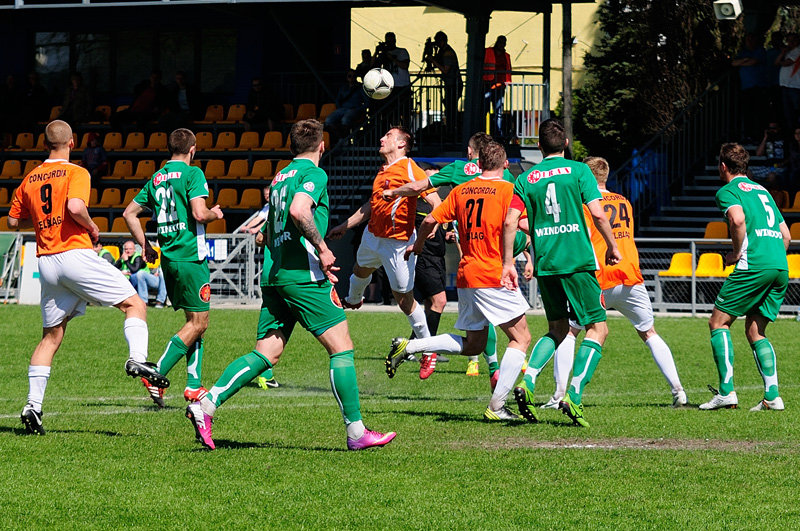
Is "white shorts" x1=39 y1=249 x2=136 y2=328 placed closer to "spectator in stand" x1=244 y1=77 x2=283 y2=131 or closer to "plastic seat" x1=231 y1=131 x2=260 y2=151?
"plastic seat" x1=231 y1=131 x2=260 y2=151

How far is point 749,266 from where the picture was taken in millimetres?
9695

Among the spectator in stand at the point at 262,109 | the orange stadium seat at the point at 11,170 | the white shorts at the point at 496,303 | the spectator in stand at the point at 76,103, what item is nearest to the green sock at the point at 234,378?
the white shorts at the point at 496,303

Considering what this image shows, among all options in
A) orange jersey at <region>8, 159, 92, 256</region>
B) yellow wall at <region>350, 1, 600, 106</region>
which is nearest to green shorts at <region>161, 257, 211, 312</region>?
orange jersey at <region>8, 159, 92, 256</region>

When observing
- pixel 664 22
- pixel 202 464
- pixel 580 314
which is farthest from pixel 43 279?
pixel 664 22

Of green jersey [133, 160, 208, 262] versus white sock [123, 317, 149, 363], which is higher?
green jersey [133, 160, 208, 262]

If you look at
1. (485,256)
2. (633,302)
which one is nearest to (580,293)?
(485,256)

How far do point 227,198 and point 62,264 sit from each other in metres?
18.5

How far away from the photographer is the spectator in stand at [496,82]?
25.7 metres

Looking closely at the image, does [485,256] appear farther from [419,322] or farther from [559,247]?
[419,322]

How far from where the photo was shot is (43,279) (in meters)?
8.46

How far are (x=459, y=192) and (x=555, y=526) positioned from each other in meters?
4.03

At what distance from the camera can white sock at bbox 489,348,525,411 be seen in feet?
28.9

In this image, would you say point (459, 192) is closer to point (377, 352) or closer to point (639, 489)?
point (639, 489)

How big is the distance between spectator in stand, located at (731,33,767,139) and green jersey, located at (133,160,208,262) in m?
18.5
